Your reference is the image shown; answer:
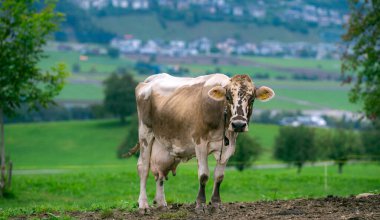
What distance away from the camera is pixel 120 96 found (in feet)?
409

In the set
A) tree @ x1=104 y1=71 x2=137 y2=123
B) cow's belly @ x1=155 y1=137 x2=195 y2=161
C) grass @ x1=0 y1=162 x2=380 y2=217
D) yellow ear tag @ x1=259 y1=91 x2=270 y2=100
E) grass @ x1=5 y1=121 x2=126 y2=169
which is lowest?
grass @ x1=5 y1=121 x2=126 y2=169

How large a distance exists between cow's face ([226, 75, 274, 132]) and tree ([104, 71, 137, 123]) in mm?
104917

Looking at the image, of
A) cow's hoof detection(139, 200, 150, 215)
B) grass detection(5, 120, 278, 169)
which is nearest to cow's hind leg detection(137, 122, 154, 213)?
cow's hoof detection(139, 200, 150, 215)

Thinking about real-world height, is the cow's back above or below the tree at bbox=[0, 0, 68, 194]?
above

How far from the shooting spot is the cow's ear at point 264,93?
16922 millimetres

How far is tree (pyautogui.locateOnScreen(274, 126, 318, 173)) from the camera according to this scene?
84938 millimetres

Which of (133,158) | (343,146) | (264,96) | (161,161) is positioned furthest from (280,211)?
(133,158)

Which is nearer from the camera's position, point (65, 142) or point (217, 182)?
point (217, 182)

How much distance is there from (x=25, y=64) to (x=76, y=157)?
81.3m

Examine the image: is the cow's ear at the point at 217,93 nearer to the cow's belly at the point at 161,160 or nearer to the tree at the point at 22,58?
the cow's belly at the point at 161,160

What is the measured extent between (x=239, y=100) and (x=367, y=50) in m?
23.4

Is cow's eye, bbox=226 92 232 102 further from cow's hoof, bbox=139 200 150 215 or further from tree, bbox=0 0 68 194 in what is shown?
tree, bbox=0 0 68 194

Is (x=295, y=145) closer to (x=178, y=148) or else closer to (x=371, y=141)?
(x=371, y=141)

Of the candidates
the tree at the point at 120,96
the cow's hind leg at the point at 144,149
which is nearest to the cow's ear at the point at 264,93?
the cow's hind leg at the point at 144,149
